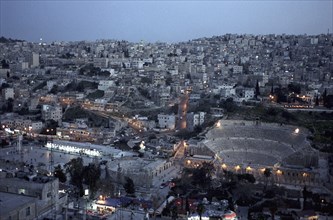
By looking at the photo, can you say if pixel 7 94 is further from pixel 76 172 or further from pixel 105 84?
pixel 76 172

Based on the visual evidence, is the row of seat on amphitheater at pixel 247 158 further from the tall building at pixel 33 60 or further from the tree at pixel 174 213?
the tall building at pixel 33 60

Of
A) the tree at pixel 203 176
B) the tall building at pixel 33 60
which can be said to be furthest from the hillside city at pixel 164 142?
the tall building at pixel 33 60

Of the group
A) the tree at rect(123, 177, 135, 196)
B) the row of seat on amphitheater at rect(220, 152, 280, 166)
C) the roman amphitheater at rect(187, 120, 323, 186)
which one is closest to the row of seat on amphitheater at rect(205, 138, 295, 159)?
the roman amphitheater at rect(187, 120, 323, 186)

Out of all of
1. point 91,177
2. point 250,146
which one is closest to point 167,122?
point 250,146

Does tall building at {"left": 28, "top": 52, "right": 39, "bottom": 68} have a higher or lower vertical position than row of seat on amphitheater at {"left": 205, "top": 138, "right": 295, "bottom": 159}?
higher

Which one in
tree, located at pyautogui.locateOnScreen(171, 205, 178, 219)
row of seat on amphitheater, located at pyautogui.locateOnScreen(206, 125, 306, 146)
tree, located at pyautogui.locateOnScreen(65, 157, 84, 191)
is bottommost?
tree, located at pyautogui.locateOnScreen(171, 205, 178, 219)

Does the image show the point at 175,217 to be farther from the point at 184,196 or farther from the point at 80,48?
the point at 80,48

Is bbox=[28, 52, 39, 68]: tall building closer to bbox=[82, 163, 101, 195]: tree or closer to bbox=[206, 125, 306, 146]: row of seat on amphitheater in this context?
bbox=[206, 125, 306, 146]: row of seat on amphitheater
